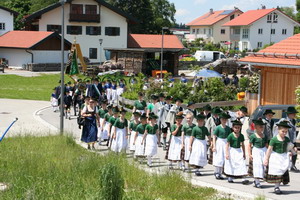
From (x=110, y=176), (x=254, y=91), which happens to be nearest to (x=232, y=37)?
(x=254, y=91)

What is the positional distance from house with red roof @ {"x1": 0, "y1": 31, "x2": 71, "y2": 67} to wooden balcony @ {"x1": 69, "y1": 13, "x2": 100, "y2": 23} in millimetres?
6514

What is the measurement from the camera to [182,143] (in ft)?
48.6

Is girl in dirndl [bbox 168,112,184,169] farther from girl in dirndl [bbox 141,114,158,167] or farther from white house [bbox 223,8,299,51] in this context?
white house [bbox 223,8,299,51]

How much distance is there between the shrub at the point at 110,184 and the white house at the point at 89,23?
173 feet

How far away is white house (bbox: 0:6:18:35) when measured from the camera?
6625cm

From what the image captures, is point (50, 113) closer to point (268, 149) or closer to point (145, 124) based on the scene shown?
point (145, 124)

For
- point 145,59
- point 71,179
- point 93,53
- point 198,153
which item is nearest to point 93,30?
point 93,53

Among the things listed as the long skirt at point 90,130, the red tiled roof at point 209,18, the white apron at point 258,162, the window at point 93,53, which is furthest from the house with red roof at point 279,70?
→ the red tiled roof at point 209,18

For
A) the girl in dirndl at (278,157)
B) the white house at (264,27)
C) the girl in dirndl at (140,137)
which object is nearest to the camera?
the girl in dirndl at (278,157)

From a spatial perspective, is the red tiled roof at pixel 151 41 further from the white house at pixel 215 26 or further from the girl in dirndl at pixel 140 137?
the girl in dirndl at pixel 140 137

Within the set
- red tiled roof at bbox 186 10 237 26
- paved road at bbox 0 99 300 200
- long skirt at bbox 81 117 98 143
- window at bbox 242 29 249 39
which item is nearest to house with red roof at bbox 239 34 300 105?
paved road at bbox 0 99 300 200

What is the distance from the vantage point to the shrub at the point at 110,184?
1065cm

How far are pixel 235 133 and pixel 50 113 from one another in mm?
16275

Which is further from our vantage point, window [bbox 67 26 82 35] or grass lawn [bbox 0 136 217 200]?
window [bbox 67 26 82 35]
